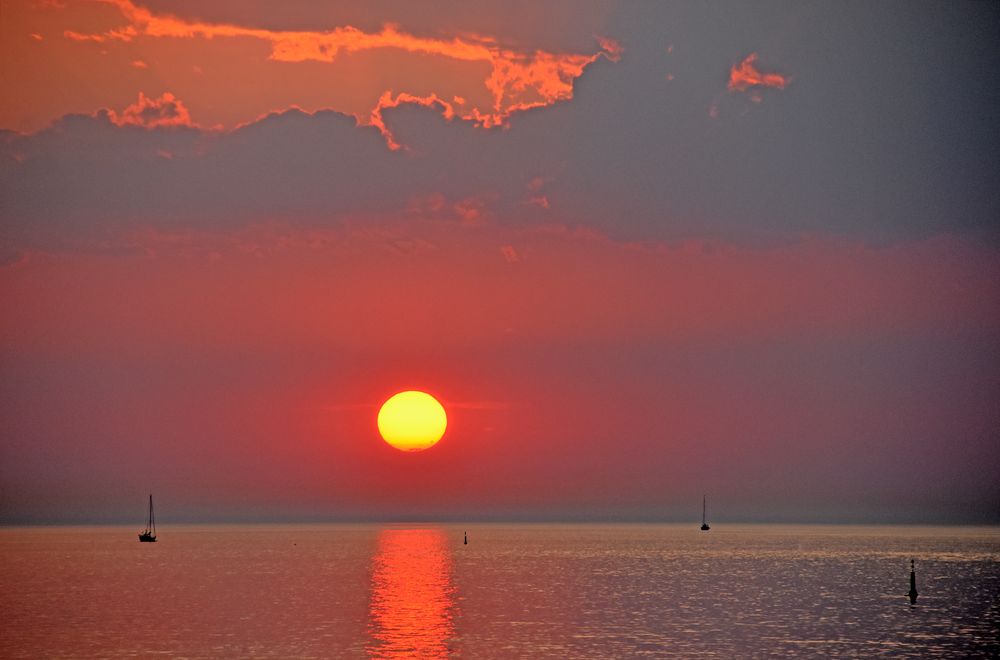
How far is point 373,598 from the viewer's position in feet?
398

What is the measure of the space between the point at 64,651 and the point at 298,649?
1441cm

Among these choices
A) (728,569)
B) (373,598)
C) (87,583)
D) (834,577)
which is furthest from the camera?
(728,569)

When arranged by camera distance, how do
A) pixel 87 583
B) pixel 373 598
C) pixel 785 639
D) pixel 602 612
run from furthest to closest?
pixel 87 583, pixel 373 598, pixel 602 612, pixel 785 639

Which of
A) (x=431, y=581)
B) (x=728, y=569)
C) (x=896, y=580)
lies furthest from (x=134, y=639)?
(x=728, y=569)

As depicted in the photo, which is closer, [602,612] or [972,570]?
[602,612]

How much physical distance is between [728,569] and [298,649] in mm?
125143

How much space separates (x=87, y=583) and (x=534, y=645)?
9124 cm

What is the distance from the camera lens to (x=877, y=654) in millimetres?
75250

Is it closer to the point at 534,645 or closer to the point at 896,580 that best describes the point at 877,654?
the point at 534,645

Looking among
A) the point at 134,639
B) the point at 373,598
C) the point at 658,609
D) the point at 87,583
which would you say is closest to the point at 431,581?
the point at 373,598

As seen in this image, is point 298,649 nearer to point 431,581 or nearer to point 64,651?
point 64,651

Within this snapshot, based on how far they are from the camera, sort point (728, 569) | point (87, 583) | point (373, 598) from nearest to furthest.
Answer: point (373, 598), point (87, 583), point (728, 569)

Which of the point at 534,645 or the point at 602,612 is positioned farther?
the point at 602,612

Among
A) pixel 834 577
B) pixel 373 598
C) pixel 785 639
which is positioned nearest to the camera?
pixel 785 639
